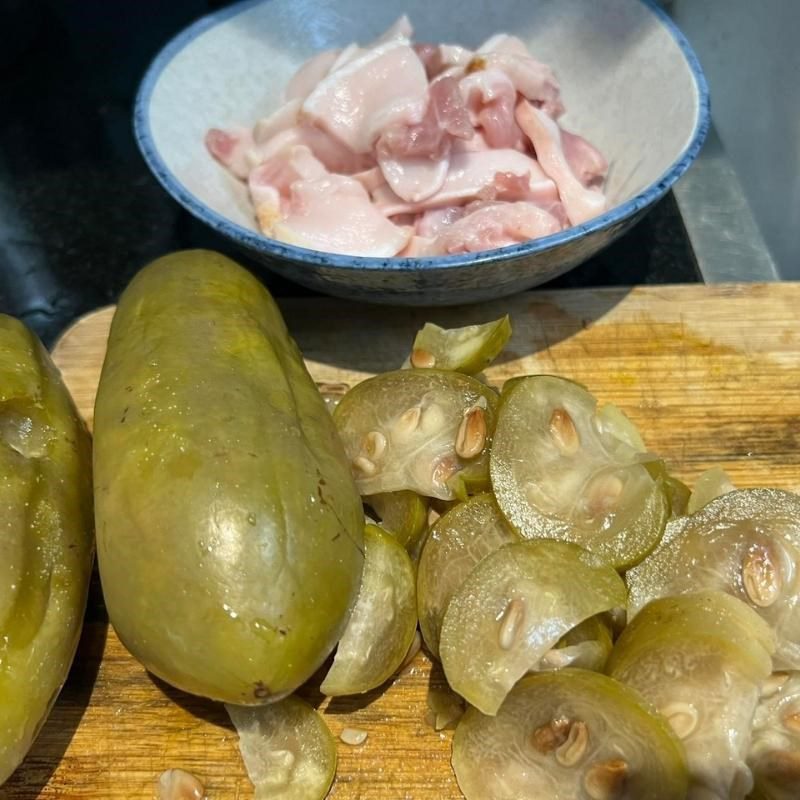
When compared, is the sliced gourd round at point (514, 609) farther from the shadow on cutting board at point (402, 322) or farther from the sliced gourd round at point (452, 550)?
the shadow on cutting board at point (402, 322)

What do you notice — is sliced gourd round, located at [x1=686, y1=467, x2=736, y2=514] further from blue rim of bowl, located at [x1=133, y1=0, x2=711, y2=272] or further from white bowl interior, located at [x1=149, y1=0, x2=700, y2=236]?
white bowl interior, located at [x1=149, y1=0, x2=700, y2=236]

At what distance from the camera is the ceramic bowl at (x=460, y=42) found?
141 centimetres

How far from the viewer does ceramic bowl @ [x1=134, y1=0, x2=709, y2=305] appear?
141 centimetres

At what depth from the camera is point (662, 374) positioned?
4.99 feet

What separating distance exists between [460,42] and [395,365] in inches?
38.2

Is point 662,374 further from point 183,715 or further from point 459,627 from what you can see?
point 183,715

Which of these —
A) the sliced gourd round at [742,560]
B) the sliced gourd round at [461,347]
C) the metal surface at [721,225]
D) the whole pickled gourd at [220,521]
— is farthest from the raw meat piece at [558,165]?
the whole pickled gourd at [220,521]

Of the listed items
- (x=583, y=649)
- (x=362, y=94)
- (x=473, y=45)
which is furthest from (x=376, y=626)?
(x=473, y=45)

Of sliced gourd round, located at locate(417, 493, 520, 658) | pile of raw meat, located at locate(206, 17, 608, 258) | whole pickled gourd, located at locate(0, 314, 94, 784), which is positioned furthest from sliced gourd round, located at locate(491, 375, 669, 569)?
whole pickled gourd, located at locate(0, 314, 94, 784)

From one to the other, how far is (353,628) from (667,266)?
1239 millimetres

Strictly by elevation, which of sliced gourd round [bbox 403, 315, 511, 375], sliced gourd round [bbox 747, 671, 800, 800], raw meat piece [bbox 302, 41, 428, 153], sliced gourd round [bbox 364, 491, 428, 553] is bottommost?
sliced gourd round [bbox 747, 671, 800, 800]

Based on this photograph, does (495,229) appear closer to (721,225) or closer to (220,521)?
(220,521)

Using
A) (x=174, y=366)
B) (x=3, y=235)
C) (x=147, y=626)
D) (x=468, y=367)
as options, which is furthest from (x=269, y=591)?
(x=3, y=235)

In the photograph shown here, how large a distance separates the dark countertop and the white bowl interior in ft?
Result: 0.92
